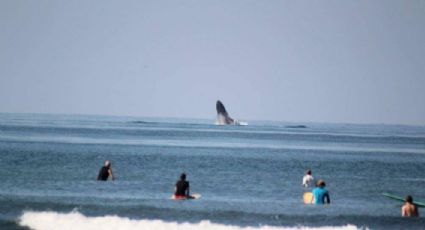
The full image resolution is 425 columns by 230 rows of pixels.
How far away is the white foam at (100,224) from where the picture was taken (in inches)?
1268

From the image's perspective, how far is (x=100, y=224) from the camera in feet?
106

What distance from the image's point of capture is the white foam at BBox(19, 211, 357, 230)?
32219 millimetres

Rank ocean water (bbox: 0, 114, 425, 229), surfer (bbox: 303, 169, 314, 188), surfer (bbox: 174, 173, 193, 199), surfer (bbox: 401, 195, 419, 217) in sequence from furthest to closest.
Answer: surfer (bbox: 303, 169, 314, 188)
surfer (bbox: 174, 173, 193, 199)
surfer (bbox: 401, 195, 419, 217)
ocean water (bbox: 0, 114, 425, 229)

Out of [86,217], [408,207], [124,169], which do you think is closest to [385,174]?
[124,169]

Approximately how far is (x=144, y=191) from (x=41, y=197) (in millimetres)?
7152

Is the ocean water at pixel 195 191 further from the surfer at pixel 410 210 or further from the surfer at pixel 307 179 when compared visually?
the surfer at pixel 307 179

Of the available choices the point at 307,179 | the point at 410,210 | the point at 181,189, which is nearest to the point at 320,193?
the point at 410,210

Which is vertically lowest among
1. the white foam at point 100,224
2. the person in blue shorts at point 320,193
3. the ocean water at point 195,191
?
the white foam at point 100,224

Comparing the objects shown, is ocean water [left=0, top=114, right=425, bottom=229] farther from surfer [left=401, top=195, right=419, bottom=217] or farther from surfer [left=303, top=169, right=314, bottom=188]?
surfer [left=303, top=169, right=314, bottom=188]

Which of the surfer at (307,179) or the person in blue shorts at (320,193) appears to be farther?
the surfer at (307,179)

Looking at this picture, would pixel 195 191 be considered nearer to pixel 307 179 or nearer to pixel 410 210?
pixel 307 179

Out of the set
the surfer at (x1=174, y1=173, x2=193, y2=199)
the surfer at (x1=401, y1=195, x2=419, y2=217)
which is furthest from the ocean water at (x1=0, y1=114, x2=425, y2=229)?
the surfer at (x1=174, y1=173, x2=193, y2=199)

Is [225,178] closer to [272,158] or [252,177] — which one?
[252,177]

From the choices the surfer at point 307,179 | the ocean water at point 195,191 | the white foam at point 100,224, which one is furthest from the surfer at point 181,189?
the surfer at point 307,179
